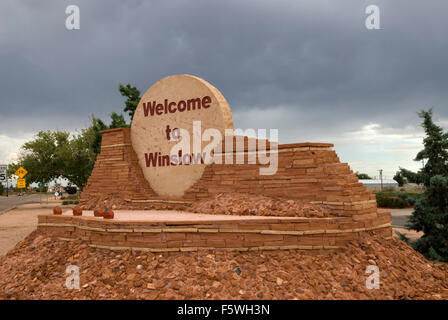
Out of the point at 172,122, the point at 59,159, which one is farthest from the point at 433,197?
the point at 59,159

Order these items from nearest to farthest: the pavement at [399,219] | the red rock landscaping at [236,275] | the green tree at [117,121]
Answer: the red rock landscaping at [236,275], the pavement at [399,219], the green tree at [117,121]

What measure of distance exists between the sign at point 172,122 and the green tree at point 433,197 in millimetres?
7081

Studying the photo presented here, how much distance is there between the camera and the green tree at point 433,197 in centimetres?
1188

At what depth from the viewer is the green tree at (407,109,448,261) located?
11.9m

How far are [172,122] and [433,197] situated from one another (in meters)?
9.37

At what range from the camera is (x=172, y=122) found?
12453 millimetres

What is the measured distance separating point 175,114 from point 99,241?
5.21m

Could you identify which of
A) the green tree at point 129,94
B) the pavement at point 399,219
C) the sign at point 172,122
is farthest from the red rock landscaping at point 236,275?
the green tree at point 129,94

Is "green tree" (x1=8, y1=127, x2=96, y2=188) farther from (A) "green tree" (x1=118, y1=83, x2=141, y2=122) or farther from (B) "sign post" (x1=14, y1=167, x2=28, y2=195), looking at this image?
(A) "green tree" (x1=118, y1=83, x2=141, y2=122)

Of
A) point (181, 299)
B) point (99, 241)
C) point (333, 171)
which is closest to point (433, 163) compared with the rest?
point (333, 171)

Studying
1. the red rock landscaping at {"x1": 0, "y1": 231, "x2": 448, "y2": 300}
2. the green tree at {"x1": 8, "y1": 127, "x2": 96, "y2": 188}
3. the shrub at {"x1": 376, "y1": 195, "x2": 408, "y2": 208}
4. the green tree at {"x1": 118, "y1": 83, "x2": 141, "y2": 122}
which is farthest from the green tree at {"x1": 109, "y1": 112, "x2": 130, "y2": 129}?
the shrub at {"x1": 376, "y1": 195, "x2": 408, "y2": 208}

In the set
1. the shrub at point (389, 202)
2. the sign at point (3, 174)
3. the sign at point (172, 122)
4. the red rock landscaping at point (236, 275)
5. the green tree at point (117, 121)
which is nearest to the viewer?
the red rock landscaping at point (236, 275)

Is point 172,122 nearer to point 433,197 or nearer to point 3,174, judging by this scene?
point 433,197

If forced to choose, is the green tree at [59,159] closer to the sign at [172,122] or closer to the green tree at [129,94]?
the green tree at [129,94]
